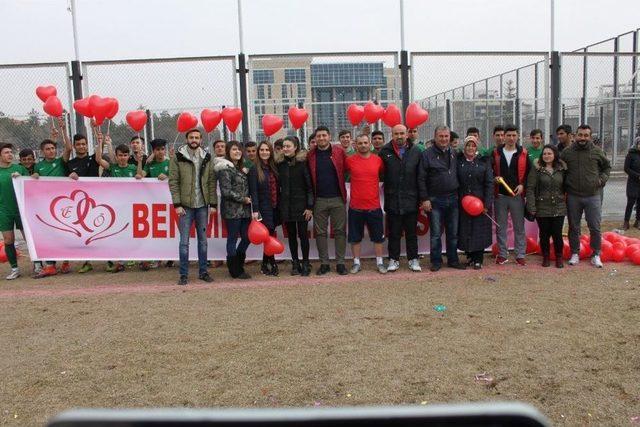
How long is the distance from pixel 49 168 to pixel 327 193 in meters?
4.15

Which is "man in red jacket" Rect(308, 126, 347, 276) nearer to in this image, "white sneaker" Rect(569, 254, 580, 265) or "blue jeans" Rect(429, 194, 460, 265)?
"blue jeans" Rect(429, 194, 460, 265)

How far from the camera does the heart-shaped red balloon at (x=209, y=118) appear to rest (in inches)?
312

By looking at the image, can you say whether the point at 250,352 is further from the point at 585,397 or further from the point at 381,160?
the point at 381,160

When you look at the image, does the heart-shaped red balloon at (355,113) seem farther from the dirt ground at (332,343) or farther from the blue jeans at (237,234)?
the dirt ground at (332,343)

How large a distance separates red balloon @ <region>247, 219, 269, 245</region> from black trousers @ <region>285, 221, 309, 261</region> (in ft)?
1.72

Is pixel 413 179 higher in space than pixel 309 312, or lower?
higher

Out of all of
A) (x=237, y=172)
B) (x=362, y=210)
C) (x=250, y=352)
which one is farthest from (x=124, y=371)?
(x=362, y=210)

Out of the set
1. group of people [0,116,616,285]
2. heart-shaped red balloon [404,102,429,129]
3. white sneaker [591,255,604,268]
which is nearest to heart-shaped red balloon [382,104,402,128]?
heart-shaped red balloon [404,102,429,129]

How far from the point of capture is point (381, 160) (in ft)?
23.7

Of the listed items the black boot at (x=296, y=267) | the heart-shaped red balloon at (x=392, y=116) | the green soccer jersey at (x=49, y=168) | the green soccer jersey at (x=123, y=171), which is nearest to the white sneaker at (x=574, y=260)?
the heart-shaped red balloon at (x=392, y=116)

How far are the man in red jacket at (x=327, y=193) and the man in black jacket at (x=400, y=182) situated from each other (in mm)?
612

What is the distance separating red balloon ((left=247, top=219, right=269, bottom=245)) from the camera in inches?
269

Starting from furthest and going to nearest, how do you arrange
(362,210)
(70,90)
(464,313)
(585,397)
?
1. (70,90)
2. (362,210)
3. (464,313)
4. (585,397)

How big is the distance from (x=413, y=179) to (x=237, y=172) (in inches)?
95.3
